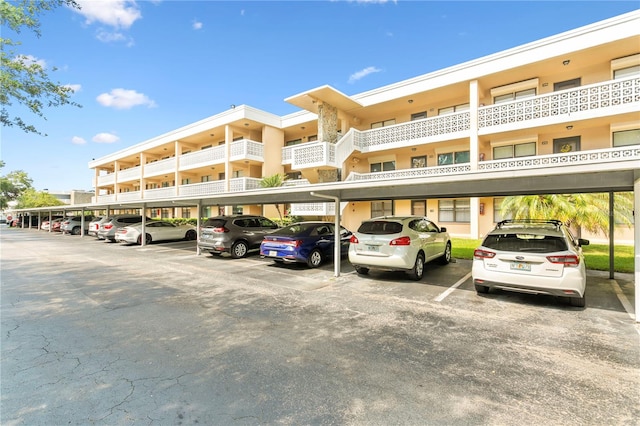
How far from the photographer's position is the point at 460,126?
15.5 m

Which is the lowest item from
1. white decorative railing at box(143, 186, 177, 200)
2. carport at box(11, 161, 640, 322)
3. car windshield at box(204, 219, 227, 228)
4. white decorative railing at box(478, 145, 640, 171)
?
car windshield at box(204, 219, 227, 228)

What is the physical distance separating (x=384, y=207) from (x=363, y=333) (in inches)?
624

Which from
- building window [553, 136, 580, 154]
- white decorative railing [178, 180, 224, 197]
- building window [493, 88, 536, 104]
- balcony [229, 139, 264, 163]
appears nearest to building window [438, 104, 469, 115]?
building window [493, 88, 536, 104]

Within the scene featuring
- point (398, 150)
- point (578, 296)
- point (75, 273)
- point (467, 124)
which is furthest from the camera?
point (398, 150)

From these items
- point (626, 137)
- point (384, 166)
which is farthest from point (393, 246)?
point (626, 137)

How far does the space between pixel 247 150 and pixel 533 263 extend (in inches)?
744

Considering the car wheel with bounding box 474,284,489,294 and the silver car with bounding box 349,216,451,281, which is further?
the silver car with bounding box 349,216,451,281

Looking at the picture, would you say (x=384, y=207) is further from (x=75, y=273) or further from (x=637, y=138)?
(x=75, y=273)

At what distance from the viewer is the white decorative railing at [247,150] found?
69.8 feet

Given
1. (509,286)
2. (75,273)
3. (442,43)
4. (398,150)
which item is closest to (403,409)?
(509,286)

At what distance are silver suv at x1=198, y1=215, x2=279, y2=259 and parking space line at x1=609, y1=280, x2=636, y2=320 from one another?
11.2 metres

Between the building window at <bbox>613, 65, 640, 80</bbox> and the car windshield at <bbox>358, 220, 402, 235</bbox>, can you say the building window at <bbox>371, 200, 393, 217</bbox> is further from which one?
the building window at <bbox>613, 65, 640, 80</bbox>

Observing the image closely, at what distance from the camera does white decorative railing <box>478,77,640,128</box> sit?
1194cm

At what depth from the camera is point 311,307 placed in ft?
19.4
